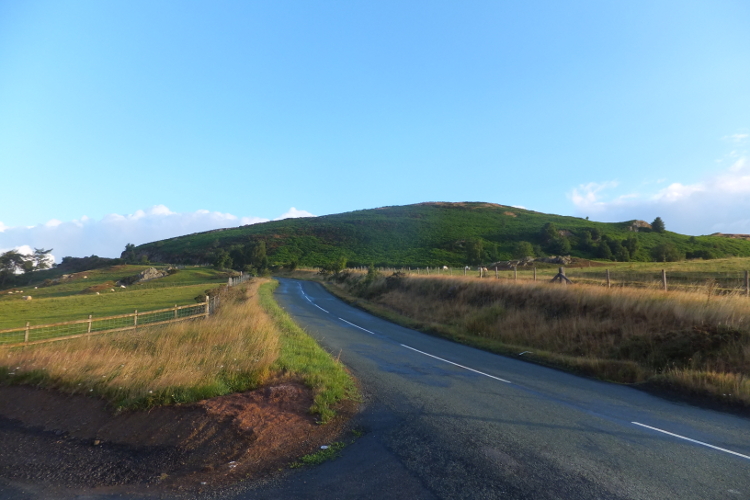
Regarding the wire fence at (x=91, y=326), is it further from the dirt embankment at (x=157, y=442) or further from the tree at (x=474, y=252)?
the tree at (x=474, y=252)

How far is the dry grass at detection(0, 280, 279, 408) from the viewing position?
7.15 m

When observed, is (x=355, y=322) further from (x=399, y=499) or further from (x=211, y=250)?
(x=211, y=250)

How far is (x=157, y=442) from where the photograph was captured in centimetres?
586

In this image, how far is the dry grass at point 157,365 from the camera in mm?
7148

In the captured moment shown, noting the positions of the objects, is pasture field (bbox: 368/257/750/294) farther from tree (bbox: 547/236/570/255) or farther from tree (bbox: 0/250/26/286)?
tree (bbox: 0/250/26/286)

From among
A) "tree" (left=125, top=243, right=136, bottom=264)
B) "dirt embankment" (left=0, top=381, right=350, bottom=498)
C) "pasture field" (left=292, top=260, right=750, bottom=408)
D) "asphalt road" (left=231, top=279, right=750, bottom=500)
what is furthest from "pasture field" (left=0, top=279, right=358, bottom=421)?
"tree" (left=125, top=243, right=136, bottom=264)

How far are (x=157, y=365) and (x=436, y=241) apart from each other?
9213cm

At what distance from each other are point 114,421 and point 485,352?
410 inches

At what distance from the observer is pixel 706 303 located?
38.7ft

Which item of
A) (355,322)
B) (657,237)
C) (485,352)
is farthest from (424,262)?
(485,352)

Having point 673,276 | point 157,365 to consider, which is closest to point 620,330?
point 157,365

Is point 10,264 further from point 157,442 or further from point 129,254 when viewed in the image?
point 157,442

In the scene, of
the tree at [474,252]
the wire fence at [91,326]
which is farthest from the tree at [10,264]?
the tree at [474,252]

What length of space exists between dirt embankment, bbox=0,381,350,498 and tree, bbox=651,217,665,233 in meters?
116
